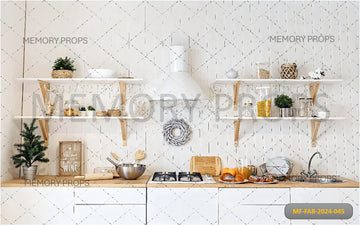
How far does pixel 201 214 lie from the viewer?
301cm

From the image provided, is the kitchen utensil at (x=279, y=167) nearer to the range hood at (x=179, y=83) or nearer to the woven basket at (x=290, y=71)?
the woven basket at (x=290, y=71)

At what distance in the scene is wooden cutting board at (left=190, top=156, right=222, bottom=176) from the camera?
3531mm

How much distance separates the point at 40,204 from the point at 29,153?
1.61 ft

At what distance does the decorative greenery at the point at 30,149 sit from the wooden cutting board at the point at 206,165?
1.40m

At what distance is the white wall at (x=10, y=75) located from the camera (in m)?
3.23

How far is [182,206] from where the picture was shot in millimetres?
3008

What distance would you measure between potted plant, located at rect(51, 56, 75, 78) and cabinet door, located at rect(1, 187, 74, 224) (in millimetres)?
1048

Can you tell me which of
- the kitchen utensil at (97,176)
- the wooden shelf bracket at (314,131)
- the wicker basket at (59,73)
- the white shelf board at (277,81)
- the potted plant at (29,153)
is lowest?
the kitchen utensil at (97,176)

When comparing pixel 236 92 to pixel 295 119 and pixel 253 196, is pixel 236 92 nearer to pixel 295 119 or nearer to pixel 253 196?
pixel 295 119

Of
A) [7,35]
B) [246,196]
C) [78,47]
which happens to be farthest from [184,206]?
[7,35]

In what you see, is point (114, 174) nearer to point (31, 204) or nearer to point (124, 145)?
point (124, 145)

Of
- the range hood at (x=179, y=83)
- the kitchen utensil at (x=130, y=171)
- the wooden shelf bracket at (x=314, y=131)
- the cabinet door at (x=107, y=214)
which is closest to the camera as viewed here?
the cabinet door at (x=107, y=214)

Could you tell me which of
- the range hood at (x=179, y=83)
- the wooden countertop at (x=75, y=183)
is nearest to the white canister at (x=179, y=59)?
the range hood at (x=179, y=83)

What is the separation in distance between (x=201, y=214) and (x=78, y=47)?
205 cm
